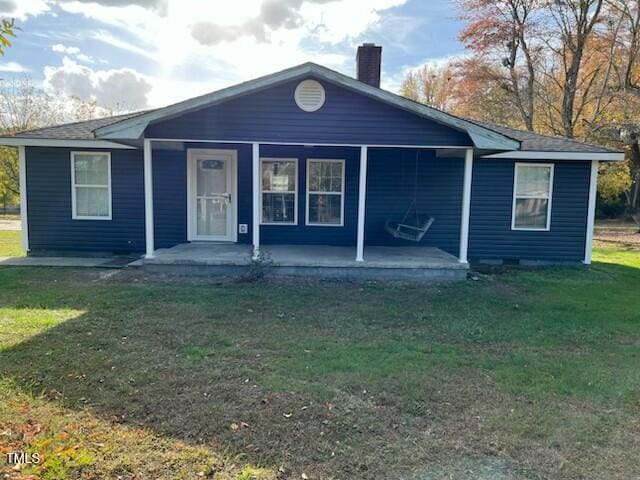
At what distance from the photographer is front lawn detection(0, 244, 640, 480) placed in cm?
254

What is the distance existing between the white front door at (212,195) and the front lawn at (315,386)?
331 centimetres

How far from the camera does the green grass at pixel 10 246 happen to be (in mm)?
9719

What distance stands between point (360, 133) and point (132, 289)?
168 inches

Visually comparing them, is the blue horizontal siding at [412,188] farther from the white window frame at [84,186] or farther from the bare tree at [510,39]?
the bare tree at [510,39]

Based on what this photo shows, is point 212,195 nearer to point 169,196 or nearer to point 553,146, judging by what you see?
point 169,196

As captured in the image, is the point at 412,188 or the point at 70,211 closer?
the point at 70,211

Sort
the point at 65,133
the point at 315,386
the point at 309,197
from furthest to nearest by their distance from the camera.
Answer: the point at 309,197
the point at 65,133
the point at 315,386

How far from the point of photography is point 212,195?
938 cm

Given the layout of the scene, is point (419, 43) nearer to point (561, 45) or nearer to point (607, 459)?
point (561, 45)

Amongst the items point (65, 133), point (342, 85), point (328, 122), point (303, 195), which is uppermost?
point (342, 85)

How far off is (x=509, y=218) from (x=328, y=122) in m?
4.47

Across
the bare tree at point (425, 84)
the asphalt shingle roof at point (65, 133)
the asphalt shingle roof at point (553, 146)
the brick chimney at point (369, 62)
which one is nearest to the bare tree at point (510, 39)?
the bare tree at point (425, 84)

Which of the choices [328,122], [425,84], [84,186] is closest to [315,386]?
[328,122]

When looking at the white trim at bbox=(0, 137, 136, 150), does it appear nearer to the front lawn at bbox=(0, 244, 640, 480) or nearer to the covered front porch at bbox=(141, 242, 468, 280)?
the covered front porch at bbox=(141, 242, 468, 280)
